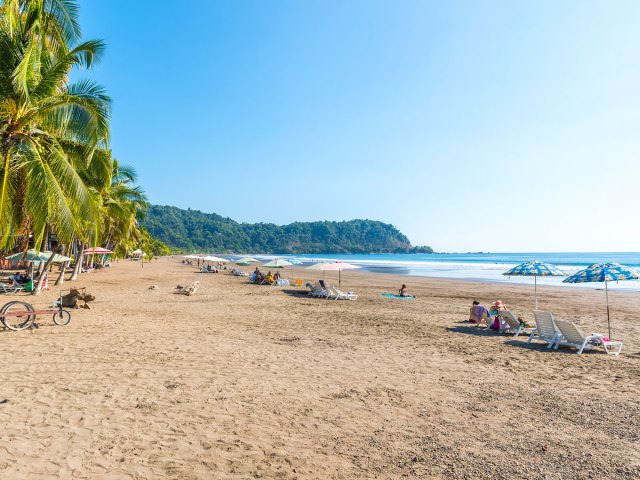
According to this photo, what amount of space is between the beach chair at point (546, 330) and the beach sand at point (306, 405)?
0.44 metres

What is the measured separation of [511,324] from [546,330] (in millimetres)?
1193

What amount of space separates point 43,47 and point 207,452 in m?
11.5

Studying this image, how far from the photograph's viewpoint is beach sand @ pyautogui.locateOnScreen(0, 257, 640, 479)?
3787 mm

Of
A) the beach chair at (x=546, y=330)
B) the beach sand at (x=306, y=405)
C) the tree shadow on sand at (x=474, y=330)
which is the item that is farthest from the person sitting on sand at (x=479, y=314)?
the beach chair at (x=546, y=330)

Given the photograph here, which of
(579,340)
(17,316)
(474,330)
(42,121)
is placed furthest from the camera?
(474,330)

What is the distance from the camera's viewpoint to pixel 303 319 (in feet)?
40.3

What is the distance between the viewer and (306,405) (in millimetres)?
5219

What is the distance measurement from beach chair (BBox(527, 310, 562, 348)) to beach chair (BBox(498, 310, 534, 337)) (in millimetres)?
547

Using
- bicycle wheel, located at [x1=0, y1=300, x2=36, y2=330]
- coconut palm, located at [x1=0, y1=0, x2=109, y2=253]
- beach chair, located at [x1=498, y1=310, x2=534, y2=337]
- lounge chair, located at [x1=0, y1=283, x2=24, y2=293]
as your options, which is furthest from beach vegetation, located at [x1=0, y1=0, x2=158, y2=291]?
beach chair, located at [x1=498, y1=310, x2=534, y2=337]

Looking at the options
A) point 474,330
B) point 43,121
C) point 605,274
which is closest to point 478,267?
point 474,330

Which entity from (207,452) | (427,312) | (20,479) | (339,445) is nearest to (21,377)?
(20,479)

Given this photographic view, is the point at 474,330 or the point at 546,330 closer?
the point at 546,330

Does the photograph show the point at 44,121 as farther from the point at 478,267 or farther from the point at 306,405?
the point at 478,267

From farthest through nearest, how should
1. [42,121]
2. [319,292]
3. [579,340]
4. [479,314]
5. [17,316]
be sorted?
[319,292], [479,314], [42,121], [17,316], [579,340]
